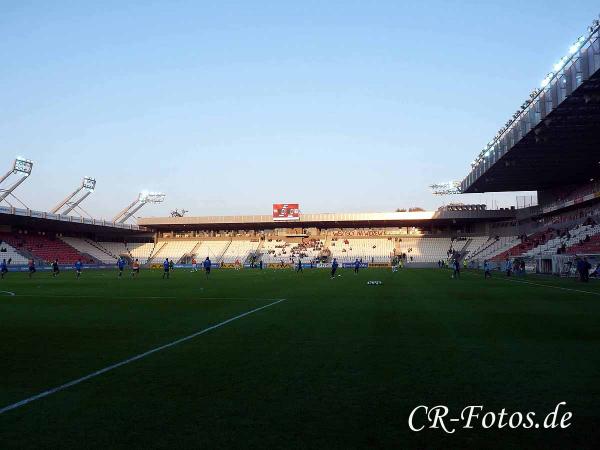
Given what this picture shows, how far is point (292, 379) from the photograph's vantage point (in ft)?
22.3

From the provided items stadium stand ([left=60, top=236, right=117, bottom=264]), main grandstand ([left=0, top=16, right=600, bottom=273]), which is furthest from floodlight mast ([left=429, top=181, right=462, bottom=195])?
stadium stand ([left=60, top=236, right=117, bottom=264])

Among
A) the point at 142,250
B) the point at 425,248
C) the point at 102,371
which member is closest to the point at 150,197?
the point at 142,250

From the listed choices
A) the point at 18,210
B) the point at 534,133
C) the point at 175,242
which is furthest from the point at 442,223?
the point at 18,210

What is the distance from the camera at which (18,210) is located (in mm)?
63188

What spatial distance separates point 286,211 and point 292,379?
82.6 metres

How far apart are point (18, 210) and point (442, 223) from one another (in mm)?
67808

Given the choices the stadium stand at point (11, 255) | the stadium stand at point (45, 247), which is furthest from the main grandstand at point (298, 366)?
the stadium stand at point (45, 247)

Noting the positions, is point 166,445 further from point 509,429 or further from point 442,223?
point 442,223

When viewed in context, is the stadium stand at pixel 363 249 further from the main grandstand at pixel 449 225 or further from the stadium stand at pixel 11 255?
the stadium stand at pixel 11 255

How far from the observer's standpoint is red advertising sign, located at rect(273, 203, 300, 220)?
88812 millimetres

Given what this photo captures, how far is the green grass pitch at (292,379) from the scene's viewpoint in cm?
477

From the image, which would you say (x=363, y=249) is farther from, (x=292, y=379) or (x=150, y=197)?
(x=292, y=379)

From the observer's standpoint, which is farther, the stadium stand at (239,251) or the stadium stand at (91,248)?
the stadium stand at (239,251)

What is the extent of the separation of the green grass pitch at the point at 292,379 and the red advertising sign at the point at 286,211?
7502cm
